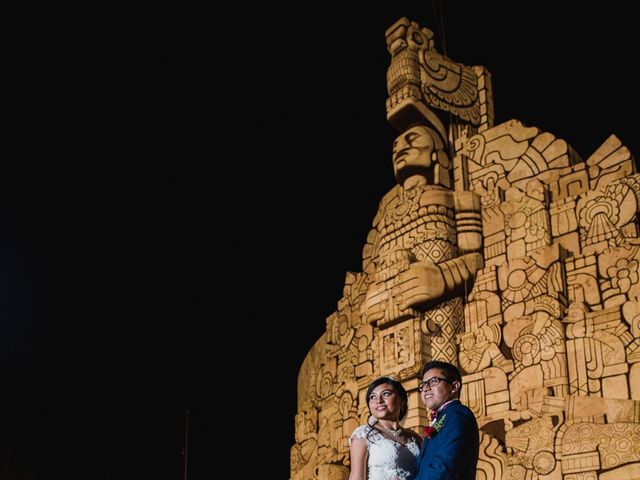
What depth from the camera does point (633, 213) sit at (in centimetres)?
917

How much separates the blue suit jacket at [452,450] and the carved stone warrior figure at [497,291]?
4886 mm

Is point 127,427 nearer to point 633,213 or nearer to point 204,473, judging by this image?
point 204,473

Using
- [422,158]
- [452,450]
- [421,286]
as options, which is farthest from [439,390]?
[422,158]

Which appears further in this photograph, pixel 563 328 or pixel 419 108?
pixel 419 108

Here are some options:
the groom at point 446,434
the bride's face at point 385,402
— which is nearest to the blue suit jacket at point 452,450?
the groom at point 446,434

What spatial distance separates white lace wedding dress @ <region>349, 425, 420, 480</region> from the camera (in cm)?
372

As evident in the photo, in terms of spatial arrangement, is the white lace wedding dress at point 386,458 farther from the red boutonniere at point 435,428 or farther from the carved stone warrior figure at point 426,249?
the carved stone warrior figure at point 426,249

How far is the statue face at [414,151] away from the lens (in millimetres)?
11141

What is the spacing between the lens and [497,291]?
9922mm

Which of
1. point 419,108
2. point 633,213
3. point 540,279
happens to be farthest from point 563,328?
point 419,108

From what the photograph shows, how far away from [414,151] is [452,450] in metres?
8.00

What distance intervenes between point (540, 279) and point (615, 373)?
1.38 metres

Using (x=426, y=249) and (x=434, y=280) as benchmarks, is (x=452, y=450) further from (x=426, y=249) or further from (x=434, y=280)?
(x=426, y=249)

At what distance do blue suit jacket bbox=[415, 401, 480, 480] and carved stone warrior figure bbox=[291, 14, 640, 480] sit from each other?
16.0ft
